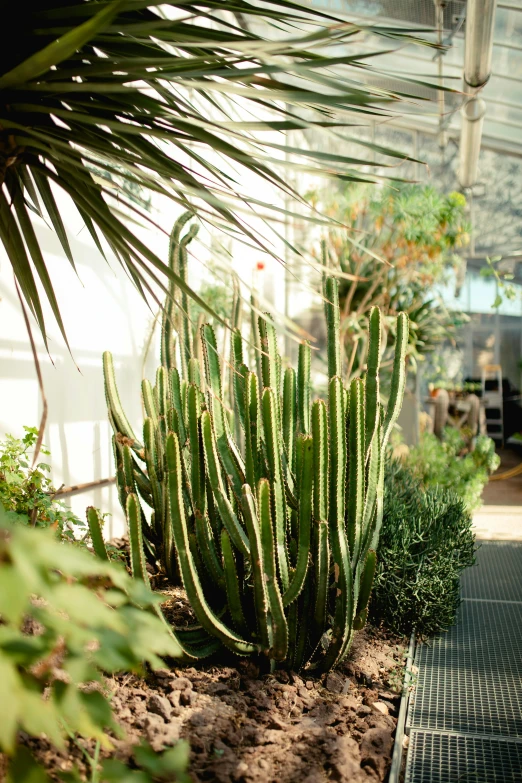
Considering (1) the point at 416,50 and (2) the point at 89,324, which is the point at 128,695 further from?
(1) the point at 416,50

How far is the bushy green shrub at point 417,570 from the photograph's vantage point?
2.33m

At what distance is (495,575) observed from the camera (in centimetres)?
331

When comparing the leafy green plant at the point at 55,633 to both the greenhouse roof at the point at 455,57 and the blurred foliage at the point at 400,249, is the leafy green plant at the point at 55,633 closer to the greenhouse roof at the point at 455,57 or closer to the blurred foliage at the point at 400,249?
the greenhouse roof at the point at 455,57

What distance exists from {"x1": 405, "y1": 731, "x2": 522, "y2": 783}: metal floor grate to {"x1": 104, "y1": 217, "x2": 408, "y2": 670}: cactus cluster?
31 cm

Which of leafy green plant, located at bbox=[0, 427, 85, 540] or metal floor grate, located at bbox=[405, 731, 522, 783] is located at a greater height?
leafy green plant, located at bbox=[0, 427, 85, 540]

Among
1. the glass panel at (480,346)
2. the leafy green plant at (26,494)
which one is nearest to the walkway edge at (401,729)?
the leafy green plant at (26,494)

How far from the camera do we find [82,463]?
10.1 feet

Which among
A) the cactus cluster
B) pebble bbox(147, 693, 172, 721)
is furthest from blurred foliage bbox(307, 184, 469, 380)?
pebble bbox(147, 693, 172, 721)

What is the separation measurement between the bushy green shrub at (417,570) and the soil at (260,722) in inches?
14.0

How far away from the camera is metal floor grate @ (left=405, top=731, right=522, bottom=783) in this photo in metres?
1.52

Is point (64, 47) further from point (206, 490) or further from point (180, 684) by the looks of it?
point (180, 684)

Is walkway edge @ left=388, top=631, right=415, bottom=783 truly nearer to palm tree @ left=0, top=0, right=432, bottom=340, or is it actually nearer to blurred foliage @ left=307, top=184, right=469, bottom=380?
palm tree @ left=0, top=0, right=432, bottom=340

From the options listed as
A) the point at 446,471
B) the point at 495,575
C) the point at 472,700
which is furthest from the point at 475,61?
the point at 472,700

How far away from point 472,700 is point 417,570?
19.6 inches
